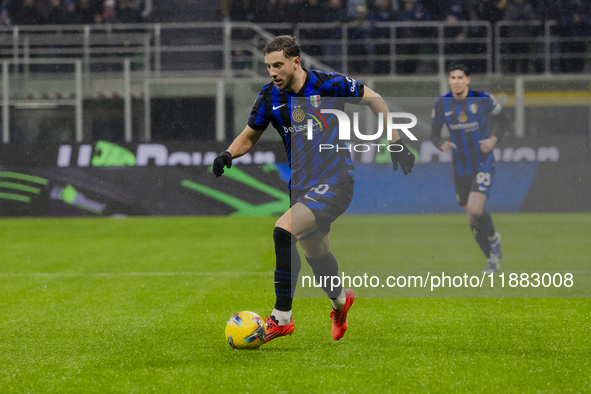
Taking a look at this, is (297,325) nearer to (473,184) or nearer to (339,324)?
(339,324)

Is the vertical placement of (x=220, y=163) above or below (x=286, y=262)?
above

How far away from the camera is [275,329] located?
4.77 meters

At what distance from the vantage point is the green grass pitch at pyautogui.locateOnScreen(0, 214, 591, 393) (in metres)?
3.96

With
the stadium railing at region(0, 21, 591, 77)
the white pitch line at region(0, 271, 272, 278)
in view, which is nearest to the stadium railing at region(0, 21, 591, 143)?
the stadium railing at region(0, 21, 591, 77)

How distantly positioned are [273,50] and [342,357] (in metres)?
1.72

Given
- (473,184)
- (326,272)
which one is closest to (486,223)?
(473,184)

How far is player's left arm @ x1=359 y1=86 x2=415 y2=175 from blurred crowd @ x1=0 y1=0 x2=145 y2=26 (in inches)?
614

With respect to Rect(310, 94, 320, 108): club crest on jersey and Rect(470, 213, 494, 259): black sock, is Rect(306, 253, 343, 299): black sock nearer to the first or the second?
Rect(310, 94, 320, 108): club crest on jersey

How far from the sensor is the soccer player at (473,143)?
7.75 meters

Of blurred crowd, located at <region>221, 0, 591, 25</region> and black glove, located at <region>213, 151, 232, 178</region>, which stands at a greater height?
blurred crowd, located at <region>221, 0, 591, 25</region>

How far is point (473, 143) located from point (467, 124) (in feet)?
0.64

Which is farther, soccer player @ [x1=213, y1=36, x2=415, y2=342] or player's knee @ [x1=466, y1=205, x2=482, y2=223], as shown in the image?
player's knee @ [x1=466, y1=205, x2=482, y2=223]

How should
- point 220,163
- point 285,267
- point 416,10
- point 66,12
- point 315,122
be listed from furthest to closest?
point 66,12, point 416,10, point 315,122, point 285,267, point 220,163

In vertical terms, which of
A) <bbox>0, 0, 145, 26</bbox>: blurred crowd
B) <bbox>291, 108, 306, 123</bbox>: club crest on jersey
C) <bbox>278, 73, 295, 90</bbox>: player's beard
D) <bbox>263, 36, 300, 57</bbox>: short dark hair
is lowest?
<bbox>291, 108, 306, 123</bbox>: club crest on jersey
